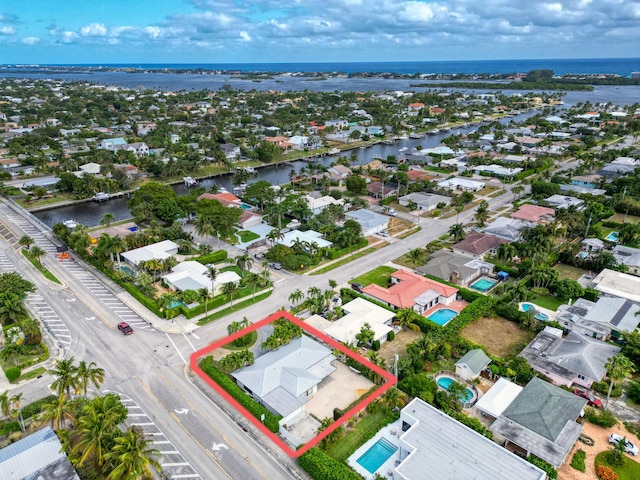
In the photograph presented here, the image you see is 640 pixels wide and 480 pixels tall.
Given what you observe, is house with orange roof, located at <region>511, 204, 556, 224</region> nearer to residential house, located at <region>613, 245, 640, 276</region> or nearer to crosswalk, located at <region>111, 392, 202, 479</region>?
residential house, located at <region>613, 245, 640, 276</region>

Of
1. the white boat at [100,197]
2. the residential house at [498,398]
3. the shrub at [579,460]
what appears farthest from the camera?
the white boat at [100,197]

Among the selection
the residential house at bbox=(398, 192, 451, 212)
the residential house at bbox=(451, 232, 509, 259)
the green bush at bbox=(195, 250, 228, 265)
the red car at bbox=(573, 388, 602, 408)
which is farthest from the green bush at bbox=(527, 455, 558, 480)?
the residential house at bbox=(398, 192, 451, 212)

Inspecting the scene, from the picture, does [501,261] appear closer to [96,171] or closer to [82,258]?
[82,258]

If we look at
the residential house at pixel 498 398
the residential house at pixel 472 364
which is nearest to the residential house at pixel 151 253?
the residential house at pixel 472 364

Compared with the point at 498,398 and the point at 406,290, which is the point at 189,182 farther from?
the point at 498,398

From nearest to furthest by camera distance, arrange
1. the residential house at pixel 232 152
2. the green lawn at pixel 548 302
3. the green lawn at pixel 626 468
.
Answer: the green lawn at pixel 626 468 < the green lawn at pixel 548 302 < the residential house at pixel 232 152

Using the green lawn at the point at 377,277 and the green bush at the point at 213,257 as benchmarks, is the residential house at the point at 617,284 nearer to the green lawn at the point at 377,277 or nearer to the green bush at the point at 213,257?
the green lawn at the point at 377,277
